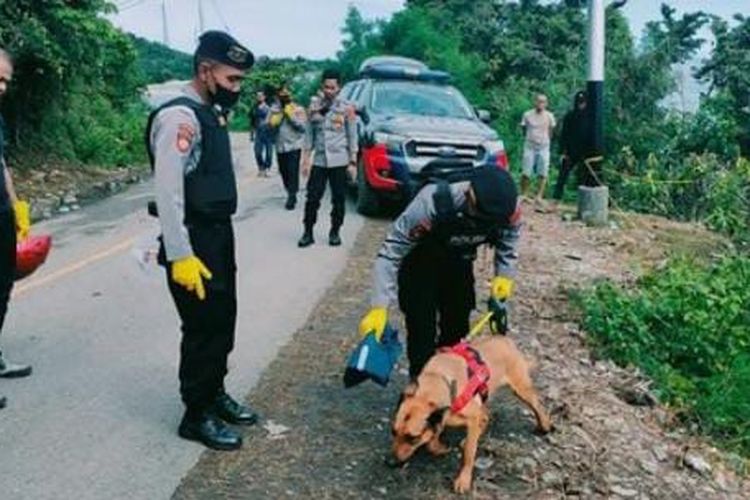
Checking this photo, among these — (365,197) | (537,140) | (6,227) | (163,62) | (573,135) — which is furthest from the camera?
(163,62)

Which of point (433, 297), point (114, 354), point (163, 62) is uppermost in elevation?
point (163, 62)

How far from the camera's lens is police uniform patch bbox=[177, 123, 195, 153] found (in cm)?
382

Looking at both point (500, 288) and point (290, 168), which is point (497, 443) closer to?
point (500, 288)

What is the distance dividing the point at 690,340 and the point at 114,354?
13.6 feet

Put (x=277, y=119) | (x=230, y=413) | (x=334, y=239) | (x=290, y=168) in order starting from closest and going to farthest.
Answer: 1. (x=230, y=413)
2. (x=334, y=239)
3. (x=277, y=119)
4. (x=290, y=168)

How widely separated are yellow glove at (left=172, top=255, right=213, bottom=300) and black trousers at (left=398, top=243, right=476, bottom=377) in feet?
3.64

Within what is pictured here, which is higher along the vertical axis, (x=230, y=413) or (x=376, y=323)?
(x=376, y=323)

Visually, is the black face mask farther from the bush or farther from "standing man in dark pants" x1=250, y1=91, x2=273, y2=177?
"standing man in dark pants" x1=250, y1=91, x2=273, y2=177

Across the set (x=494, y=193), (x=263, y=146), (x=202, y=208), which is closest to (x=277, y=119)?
(x=263, y=146)

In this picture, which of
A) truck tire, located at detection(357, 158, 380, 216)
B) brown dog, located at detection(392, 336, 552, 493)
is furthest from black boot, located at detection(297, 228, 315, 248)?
brown dog, located at detection(392, 336, 552, 493)

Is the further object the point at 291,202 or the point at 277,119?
the point at 291,202

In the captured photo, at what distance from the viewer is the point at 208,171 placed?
4.03 meters

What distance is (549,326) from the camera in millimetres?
6789

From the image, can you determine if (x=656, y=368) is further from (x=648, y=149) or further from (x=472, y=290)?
(x=648, y=149)
